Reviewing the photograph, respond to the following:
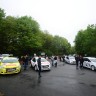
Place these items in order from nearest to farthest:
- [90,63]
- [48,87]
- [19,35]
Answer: [48,87], [90,63], [19,35]

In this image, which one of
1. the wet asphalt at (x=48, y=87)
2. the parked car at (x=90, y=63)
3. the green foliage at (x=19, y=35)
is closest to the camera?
the wet asphalt at (x=48, y=87)

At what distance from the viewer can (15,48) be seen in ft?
165

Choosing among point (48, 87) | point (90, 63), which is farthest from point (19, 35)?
point (48, 87)

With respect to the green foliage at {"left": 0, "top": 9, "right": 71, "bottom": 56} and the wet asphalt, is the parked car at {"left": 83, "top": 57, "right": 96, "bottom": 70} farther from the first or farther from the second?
the green foliage at {"left": 0, "top": 9, "right": 71, "bottom": 56}

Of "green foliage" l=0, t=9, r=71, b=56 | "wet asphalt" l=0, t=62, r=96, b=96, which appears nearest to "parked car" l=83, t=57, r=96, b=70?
"wet asphalt" l=0, t=62, r=96, b=96

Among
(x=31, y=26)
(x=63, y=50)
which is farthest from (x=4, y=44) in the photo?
(x=63, y=50)

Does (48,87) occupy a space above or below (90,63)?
below

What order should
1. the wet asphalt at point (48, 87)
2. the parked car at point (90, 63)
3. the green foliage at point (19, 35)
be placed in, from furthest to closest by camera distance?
the green foliage at point (19, 35)
the parked car at point (90, 63)
the wet asphalt at point (48, 87)

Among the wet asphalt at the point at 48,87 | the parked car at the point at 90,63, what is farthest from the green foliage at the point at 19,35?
the wet asphalt at the point at 48,87

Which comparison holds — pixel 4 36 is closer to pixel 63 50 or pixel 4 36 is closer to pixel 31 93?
pixel 31 93

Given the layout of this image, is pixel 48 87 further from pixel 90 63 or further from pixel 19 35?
pixel 19 35

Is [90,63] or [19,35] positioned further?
[19,35]

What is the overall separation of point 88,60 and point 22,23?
Result: 3661 cm

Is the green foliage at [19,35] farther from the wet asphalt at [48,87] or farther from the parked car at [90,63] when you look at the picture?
the wet asphalt at [48,87]
